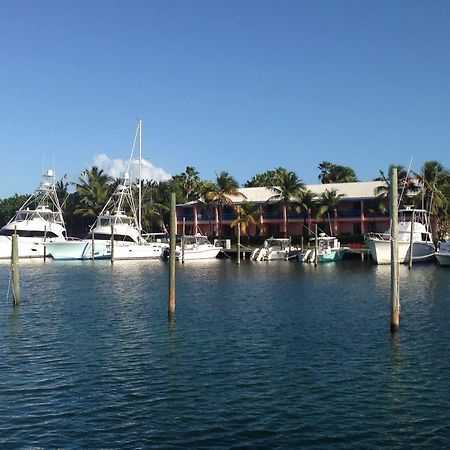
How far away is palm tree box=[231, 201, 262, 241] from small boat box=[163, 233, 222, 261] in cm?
562

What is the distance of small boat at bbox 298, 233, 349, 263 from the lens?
6931 centimetres

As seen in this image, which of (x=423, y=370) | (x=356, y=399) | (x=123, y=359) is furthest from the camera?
(x=123, y=359)

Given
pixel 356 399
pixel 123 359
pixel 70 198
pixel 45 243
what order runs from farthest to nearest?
pixel 70 198 < pixel 45 243 < pixel 123 359 < pixel 356 399

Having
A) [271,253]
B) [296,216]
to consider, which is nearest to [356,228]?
[296,216]

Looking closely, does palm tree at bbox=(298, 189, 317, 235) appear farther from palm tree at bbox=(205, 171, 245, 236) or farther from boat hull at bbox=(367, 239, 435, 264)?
boat hull at bbox=(367, 239, 435, 264)

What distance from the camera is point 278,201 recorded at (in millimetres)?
85812

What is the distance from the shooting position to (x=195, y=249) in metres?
76.1

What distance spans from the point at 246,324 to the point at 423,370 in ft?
31.4

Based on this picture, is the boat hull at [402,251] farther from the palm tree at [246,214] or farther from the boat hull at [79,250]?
the boat hull at [79,250]

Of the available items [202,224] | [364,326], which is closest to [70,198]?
[202,224]

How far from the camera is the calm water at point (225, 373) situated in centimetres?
1334

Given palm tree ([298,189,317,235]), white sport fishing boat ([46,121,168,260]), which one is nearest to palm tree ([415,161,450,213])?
palm tree ([298,189,317,235])

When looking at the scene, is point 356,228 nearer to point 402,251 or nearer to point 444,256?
point 402,251

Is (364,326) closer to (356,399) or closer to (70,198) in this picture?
(356,399)
